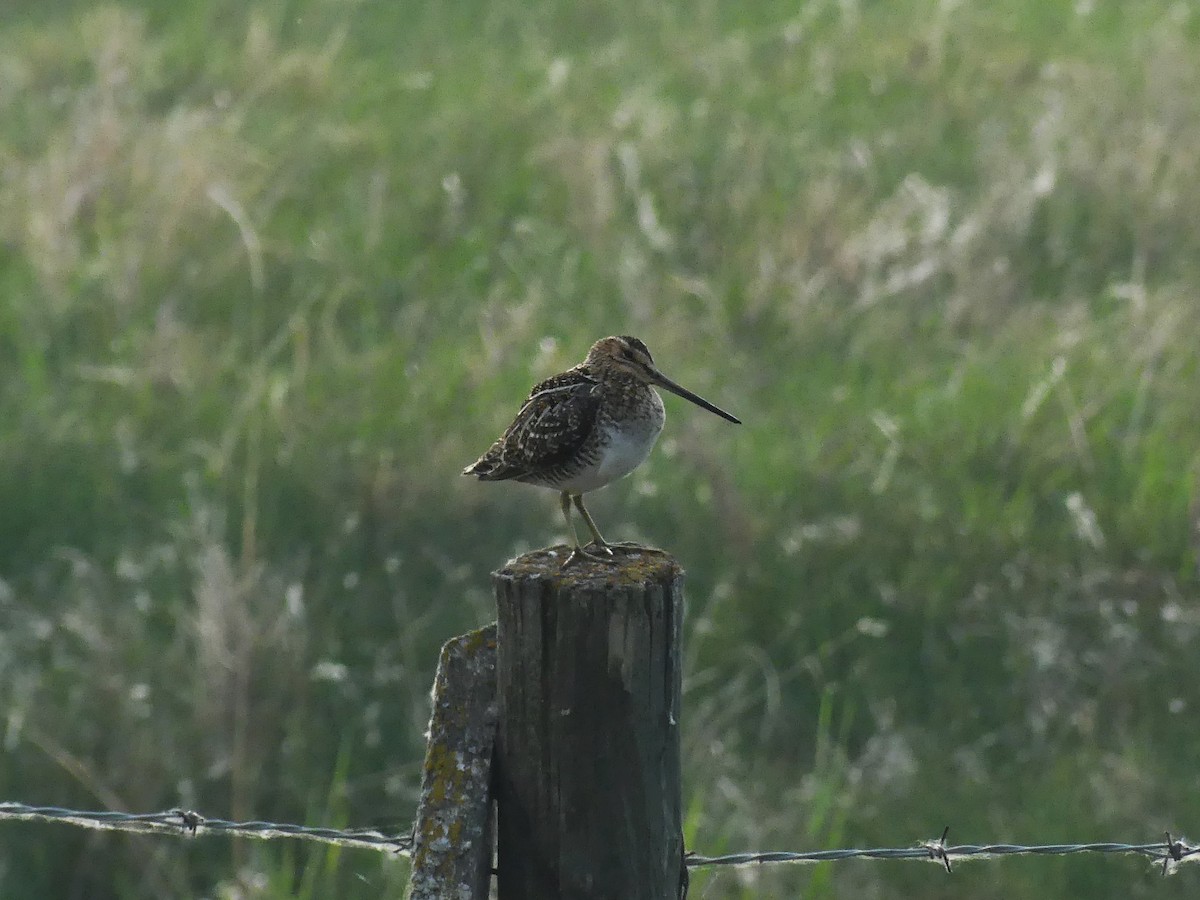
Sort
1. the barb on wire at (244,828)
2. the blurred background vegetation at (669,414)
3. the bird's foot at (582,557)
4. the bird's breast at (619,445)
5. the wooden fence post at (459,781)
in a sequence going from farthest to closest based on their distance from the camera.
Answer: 1. the blurred background vegetation at (669,414)
2. the bird's breast at (619,445)
3. the barb on wire at (244,828)
4. the bird's foot at (582,557)
5. the wooden fence post at (459,781)

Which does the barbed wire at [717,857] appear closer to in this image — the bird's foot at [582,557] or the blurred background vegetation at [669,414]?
the bird's foot at [582,557]

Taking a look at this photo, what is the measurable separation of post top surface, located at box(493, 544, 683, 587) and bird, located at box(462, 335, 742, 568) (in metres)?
0.41

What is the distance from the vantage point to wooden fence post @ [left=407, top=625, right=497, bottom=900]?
97.2 inches

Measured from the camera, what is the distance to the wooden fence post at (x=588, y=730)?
2510 millimetres

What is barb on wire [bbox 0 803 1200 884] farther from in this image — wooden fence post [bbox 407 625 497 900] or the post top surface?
the post top surface

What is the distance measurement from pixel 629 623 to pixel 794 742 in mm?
3415

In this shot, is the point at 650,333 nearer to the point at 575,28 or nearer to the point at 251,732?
the point at 251,732

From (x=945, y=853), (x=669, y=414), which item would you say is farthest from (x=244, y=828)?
(x=669, y=414)

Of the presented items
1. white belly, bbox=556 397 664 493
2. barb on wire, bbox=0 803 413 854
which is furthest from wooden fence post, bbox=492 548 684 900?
white belly, bbox=556 397 664 493

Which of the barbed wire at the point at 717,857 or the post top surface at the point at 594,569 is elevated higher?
the post top surface at the point at 594,569

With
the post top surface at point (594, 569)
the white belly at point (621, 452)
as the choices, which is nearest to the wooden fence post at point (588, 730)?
the post top surface at point (594, 569)

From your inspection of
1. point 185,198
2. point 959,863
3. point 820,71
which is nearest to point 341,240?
point 185,198

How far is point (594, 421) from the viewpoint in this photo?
3191mm

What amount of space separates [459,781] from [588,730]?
20 centimetres
